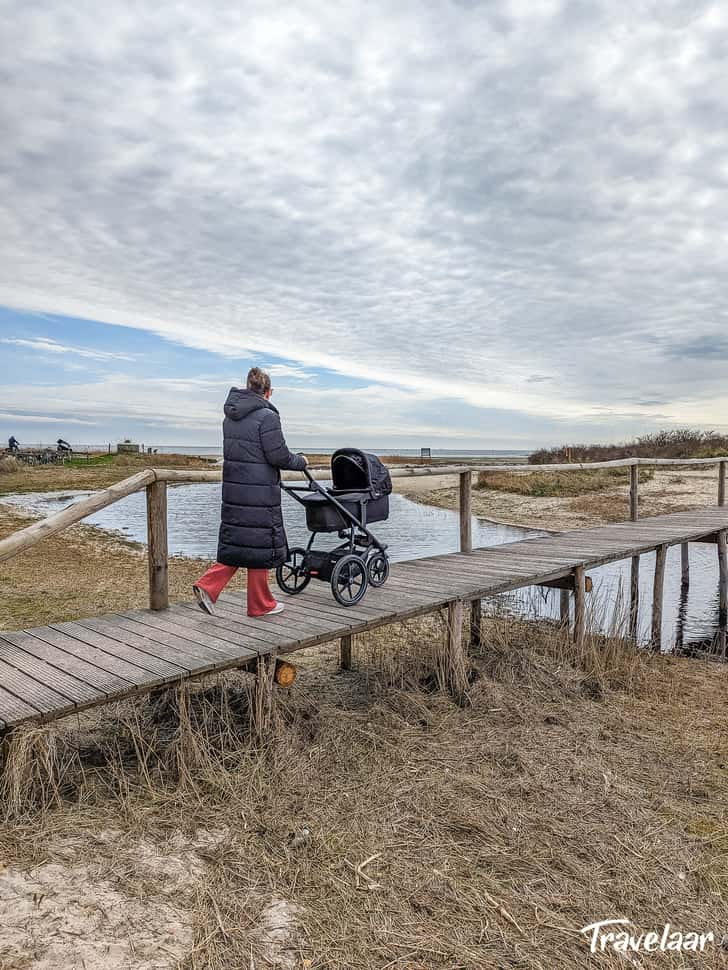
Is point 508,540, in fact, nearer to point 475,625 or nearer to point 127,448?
point 475,625

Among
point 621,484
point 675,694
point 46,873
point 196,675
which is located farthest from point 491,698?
point 621,484

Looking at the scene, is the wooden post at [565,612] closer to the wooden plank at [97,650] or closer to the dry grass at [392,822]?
the dry grass at [392,822]

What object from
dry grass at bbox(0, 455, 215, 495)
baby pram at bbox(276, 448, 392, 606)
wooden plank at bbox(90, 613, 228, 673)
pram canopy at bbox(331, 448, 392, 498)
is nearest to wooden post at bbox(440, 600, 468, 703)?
baby pram at bbox(276, 448, 392, 606)

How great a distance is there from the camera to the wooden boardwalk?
3490 millimetres

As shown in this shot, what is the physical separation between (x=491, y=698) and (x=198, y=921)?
10.2ft

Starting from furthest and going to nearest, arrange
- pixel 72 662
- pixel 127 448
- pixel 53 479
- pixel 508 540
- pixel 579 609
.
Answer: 1. pixel 127 448
2. pixel 53 479
3. pixel 508 540
4. pixel 579 609
5. pixel 72 662

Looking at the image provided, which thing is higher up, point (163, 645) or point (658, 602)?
point (163, 645)

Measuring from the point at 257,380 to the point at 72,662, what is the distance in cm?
196

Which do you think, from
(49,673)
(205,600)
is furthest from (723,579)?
(49,673)

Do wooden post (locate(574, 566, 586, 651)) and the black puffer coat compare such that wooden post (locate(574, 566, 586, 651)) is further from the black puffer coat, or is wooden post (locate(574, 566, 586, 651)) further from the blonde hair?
the blonde hair

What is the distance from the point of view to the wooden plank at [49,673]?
11.1 feet

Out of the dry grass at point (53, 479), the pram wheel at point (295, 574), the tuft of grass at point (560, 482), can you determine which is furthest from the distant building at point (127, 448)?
the pram wheel at point (295, 574)

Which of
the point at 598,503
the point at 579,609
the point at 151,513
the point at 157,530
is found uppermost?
the point at 151,513

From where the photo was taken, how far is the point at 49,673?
3.72 metres
